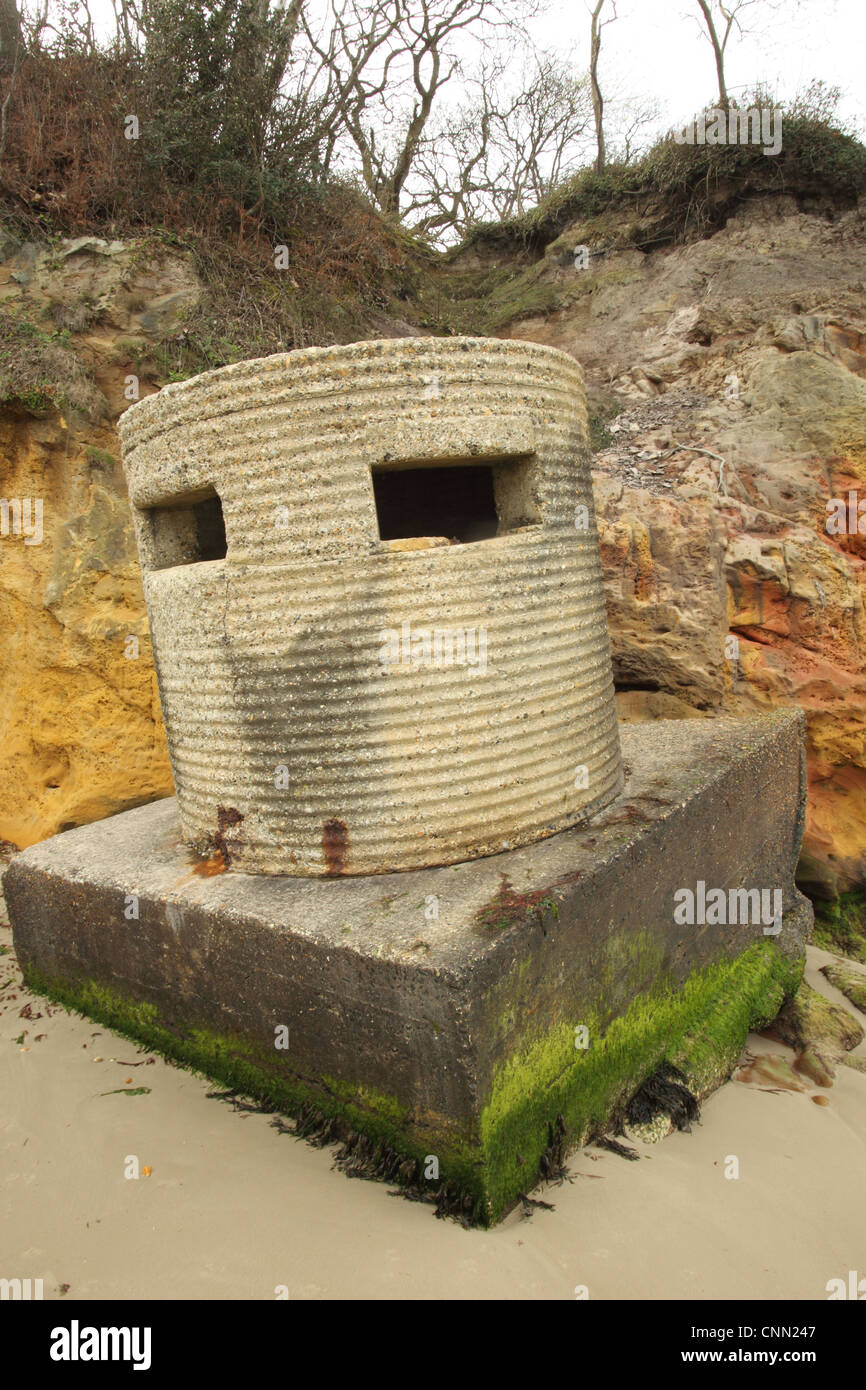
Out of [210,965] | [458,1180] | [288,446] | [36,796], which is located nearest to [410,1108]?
[458,1180]

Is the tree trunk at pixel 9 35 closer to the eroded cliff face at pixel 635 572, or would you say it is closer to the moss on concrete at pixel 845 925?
the eroded cliff face at pixel 635 572

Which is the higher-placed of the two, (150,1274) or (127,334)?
(127,334)

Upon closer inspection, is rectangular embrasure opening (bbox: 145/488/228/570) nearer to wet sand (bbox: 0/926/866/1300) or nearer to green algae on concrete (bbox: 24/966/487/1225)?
green algae on concrete (bbox: 24/966/487/1225)

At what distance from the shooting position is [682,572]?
6.15 meters

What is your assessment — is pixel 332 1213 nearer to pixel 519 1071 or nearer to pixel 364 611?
pixel 519 1071

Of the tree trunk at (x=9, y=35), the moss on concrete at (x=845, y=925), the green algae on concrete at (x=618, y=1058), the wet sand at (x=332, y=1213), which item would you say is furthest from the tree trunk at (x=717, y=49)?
the wet sand at (x=332, y=1213)

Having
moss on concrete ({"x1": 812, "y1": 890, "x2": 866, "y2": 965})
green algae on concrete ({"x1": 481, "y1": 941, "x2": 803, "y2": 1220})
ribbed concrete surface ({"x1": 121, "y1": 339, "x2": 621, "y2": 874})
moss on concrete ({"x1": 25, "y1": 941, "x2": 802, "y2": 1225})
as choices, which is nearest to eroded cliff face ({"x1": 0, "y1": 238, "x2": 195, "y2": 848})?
moss on concrete ({"x1": 25, "y1": 941, "x2": 802, "y2": 1225})

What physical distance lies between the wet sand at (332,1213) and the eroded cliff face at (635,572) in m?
2.60

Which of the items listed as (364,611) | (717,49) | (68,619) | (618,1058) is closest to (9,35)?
(68,619)

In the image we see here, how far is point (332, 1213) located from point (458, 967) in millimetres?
997

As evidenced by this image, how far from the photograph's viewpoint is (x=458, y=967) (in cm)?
266

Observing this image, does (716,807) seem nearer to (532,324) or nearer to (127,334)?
(127,334)

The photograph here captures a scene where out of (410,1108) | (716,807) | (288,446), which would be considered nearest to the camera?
(410,1108)

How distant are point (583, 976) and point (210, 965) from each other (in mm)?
1473
